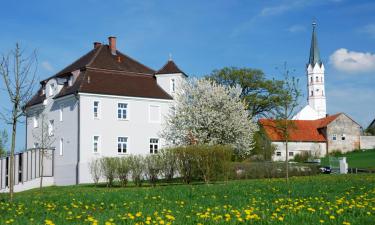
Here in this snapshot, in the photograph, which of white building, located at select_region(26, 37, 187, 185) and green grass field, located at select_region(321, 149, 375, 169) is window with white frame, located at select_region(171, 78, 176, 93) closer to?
white building, located at select_region(26, 37, 187, 185)

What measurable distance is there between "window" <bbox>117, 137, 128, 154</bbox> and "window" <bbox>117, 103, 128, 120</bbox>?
180 centimetres

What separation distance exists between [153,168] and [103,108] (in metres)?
15.4

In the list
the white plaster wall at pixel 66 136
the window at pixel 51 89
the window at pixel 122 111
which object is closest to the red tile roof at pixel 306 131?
the window at pixel 122 111

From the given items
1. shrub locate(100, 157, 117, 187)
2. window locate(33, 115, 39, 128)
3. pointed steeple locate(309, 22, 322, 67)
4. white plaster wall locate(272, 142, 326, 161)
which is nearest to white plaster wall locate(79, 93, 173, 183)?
window locate(33, 115, 39, 128)

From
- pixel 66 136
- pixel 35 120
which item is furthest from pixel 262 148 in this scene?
pixel 35 120

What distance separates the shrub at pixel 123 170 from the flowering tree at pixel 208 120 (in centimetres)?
1352

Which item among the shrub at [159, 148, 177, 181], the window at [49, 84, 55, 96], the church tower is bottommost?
the shrub at [159, 148, 177, 181]

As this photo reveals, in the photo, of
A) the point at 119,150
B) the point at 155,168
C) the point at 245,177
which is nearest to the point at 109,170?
the point at 155,168

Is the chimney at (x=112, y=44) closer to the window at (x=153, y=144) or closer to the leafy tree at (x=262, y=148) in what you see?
the window at (x=153, y=144)

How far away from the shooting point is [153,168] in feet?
92.1

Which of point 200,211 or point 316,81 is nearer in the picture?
point 200,211

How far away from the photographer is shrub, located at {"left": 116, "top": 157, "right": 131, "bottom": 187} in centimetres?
2839

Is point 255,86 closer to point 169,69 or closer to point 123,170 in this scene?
point 169,69

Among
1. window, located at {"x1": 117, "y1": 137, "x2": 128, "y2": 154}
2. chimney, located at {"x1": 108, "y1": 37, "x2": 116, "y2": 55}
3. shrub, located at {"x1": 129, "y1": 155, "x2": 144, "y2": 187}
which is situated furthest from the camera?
chimney, located at {"x1": 108, "y1": 37, "x2": 116, "y2": 55}
